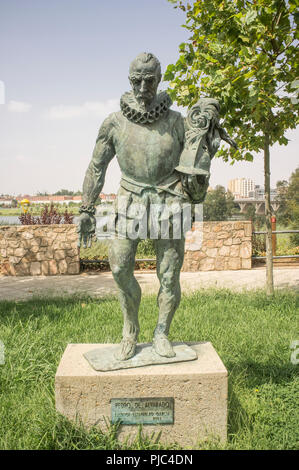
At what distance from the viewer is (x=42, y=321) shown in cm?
468

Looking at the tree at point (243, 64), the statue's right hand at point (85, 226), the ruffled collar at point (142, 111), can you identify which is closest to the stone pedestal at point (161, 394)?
the statue's right hand at point (85, 226)

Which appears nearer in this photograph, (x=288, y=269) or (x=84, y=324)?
(x=84, y=324)

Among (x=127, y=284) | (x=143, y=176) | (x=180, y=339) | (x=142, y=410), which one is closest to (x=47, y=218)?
(x=180, y=339)

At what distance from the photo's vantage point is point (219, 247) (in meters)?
8.78

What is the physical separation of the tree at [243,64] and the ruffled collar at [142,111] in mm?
2183

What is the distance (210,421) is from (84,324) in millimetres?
2297

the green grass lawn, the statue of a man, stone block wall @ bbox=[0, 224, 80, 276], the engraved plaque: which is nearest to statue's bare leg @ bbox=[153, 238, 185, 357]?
the statue of a man

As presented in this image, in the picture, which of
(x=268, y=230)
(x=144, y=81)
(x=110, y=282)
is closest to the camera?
(x=144, y=81)

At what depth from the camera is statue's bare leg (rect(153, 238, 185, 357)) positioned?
2738 millimetres

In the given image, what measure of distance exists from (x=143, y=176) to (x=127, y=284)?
71 cm

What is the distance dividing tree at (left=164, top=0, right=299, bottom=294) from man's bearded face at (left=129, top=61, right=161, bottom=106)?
2241 millimetres

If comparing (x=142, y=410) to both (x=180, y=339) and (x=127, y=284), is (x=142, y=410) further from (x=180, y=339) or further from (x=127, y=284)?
(x=180, y=339)

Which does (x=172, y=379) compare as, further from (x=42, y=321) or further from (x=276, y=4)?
(x=276, y=4)
